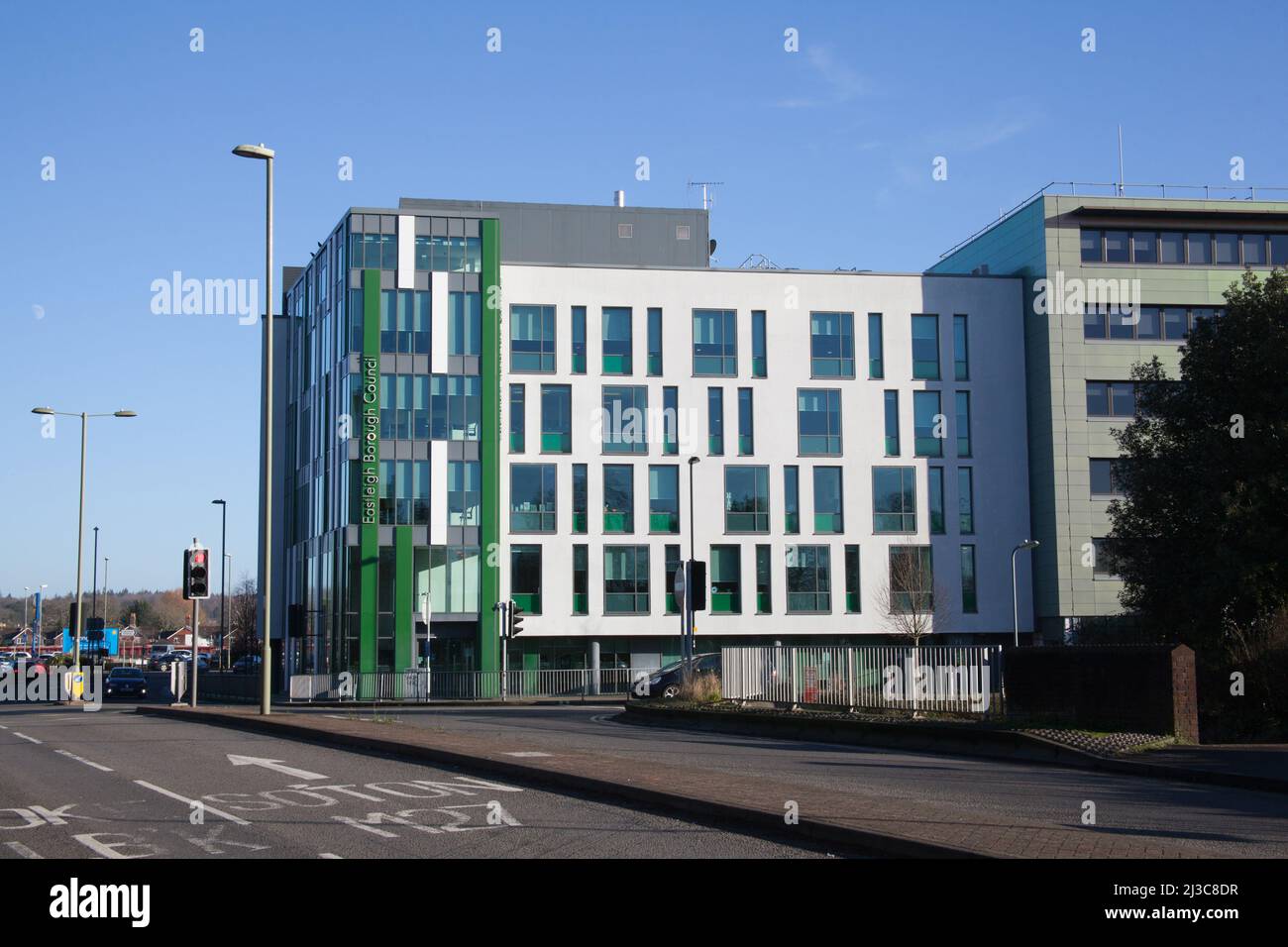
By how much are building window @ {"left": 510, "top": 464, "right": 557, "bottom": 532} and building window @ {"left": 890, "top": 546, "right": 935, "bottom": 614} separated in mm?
15157

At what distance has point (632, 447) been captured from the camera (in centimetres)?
5784

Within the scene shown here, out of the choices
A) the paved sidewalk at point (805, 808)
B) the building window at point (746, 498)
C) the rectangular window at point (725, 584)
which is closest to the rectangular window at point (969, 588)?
the building window at point (746, 498)

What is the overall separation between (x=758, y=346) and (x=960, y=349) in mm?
9489

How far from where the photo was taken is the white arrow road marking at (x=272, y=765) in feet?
50.8

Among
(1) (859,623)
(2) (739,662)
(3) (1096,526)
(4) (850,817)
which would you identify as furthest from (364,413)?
(4) (850,817)

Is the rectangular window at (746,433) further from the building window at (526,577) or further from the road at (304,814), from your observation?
the road at (304,814)

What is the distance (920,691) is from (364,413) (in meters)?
34.2

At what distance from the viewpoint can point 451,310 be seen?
55312mm

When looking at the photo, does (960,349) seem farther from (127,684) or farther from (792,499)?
(127,684)

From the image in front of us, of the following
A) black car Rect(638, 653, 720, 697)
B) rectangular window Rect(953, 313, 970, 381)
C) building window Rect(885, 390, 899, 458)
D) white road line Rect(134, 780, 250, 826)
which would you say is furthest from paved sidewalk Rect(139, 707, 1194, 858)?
rectangular window Rect(953, 313, 970, 381)

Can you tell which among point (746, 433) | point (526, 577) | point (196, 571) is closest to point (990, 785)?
point (196, 571)

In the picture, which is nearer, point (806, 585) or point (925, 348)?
point (806, 585)

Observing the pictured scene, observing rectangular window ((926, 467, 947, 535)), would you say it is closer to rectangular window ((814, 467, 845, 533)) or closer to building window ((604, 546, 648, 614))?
rectangular window ((814, 467, 845, 533))

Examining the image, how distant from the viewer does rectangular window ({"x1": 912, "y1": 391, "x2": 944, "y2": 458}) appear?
5956 cm
